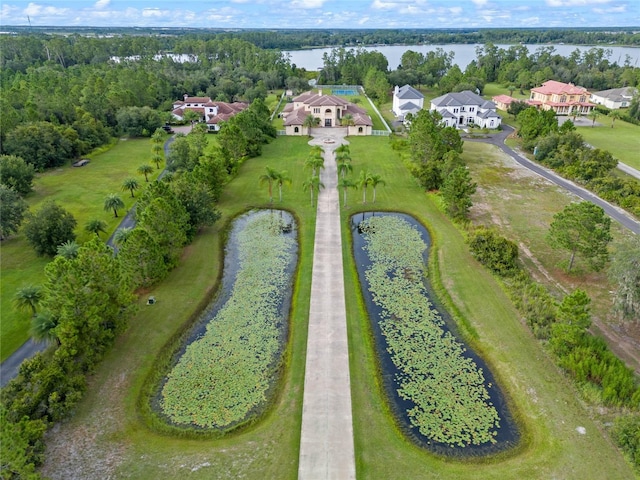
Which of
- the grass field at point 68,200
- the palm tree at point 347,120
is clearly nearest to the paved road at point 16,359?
the grass field at point 68,200

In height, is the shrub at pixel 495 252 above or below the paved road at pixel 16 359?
above

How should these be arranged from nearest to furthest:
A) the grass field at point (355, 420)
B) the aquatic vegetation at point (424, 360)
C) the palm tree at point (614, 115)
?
the grass field at point (355, 420), the aquatic vegetation at point (424, 360), the palm tree at point (614, 115)

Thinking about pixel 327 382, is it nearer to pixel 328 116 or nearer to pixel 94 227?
pixel 94 227

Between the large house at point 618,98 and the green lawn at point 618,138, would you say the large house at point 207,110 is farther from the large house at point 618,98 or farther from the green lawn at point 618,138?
the large house at point 618,98

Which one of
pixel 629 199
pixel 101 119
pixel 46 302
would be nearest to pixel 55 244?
pixel 46 302

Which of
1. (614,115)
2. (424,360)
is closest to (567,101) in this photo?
(614,115)

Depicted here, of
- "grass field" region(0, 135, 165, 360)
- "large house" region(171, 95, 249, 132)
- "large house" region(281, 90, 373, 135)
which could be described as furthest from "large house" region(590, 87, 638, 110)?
"grass field" region(0, 135, 165, 360)

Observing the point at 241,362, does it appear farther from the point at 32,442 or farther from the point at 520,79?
the point at 520,79
